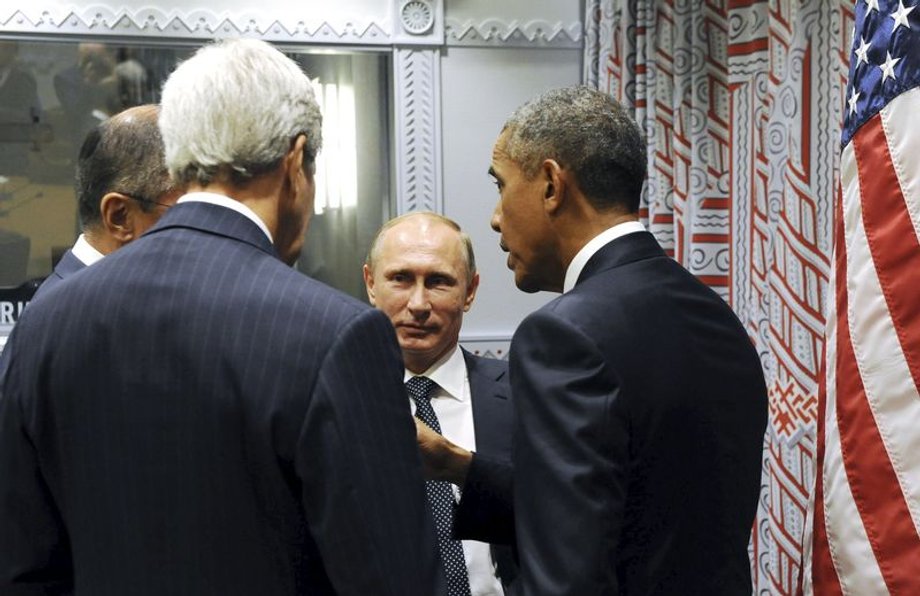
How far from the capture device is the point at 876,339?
2176mm

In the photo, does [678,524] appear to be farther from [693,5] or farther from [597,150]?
[693,5]

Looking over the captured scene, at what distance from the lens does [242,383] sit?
132 cm

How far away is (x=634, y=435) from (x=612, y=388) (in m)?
0.08

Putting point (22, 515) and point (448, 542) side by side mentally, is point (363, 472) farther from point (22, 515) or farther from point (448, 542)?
point (448, 542)

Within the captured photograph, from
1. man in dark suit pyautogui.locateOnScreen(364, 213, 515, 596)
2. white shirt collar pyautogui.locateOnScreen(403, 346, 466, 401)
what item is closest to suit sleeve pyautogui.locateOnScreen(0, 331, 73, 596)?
man in dark suit pyautogui.locateOnScreen(364, 213, 515, 596)

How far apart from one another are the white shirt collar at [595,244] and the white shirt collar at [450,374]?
751 millimetres

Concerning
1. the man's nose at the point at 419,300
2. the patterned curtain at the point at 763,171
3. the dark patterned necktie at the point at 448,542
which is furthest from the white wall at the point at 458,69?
the dark patterned necktie at the point at 448,542

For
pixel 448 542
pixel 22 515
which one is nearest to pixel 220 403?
pixel 22 515

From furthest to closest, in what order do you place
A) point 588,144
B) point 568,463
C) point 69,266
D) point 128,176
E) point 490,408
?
point 490,408
point 69,266
point 128,176
point 588,144
point 568,463

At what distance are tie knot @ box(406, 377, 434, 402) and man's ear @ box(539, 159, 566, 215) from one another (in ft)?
2.62

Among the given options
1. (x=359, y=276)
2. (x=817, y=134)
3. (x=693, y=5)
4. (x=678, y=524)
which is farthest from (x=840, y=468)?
(x=359, y=276)

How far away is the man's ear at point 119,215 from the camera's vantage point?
6.65ft

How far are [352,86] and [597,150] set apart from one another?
2.74 meters

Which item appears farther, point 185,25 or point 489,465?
point 185,25
